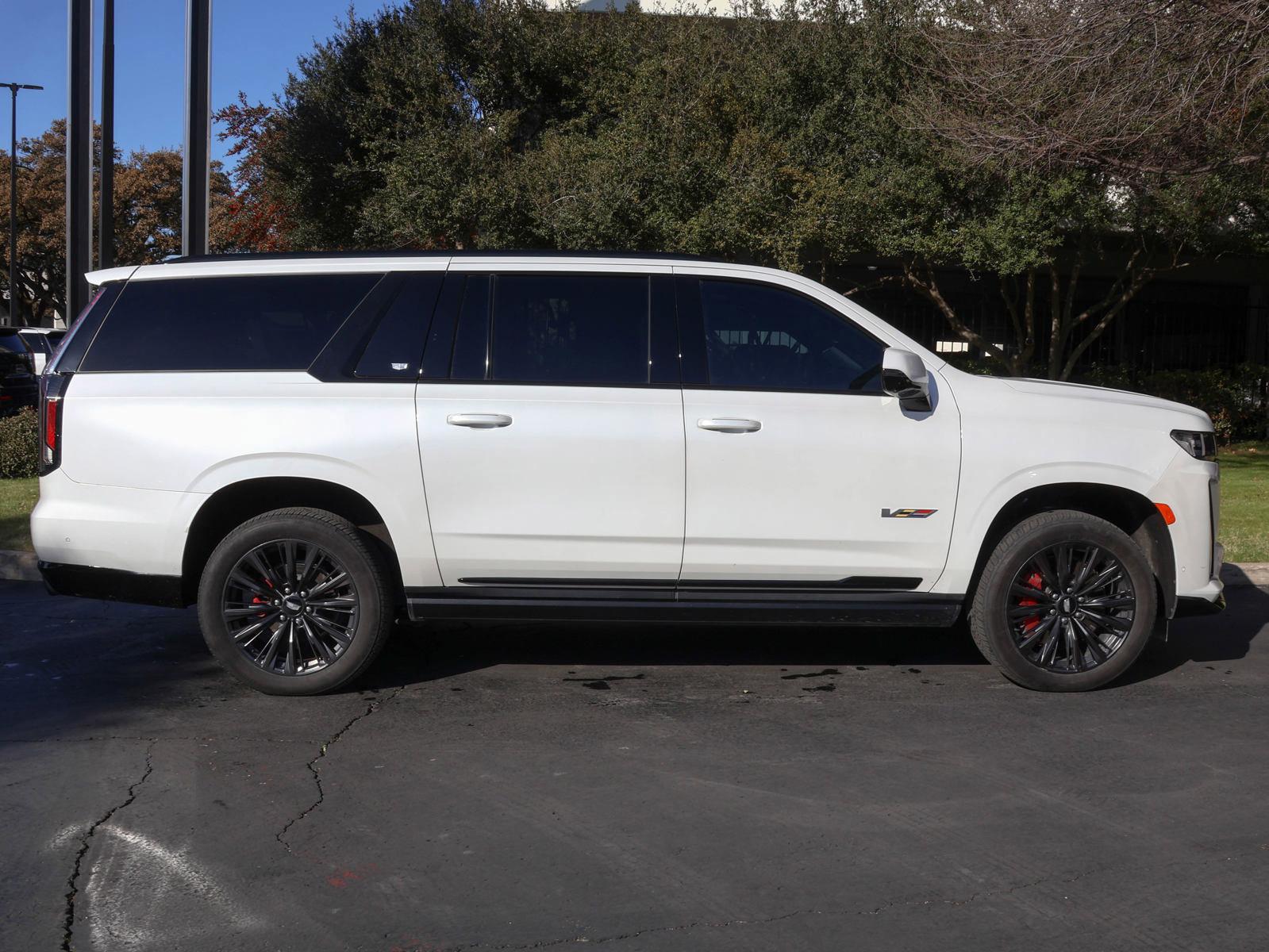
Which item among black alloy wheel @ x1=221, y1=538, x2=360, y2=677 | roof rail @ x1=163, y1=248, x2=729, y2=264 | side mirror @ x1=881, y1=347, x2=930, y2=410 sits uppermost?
roof rail @ x1=163, y1=248, x2=729, y2=264

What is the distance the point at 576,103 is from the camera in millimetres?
18266

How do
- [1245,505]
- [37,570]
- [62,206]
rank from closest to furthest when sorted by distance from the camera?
[37,570]
[1245,505]
[62,206]

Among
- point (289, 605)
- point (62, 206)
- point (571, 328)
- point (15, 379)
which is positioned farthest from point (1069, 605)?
point (62, 206)

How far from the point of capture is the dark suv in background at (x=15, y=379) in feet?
61.0

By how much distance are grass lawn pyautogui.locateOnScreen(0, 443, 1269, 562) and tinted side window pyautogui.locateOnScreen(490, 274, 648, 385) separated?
5.38 metres

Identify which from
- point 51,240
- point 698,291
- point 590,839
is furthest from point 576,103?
point 51,240

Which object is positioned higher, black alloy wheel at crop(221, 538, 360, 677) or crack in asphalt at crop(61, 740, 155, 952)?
black alloy wheel at crop(221, 538, 360, 677)

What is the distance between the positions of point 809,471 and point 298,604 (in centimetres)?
250

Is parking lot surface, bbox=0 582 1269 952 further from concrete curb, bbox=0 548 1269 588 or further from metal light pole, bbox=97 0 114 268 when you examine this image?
metal light pole, bbox=97 0 114 268

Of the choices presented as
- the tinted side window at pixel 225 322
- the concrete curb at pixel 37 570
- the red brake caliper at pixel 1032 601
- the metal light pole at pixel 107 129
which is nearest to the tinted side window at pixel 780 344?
the red brake caliper at pixel 1032 601

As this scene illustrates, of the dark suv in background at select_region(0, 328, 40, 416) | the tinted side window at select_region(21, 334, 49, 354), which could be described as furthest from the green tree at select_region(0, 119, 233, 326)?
the dark suv in background at select_region(0, 328, 40, 416)

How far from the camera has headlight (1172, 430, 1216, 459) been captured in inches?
235

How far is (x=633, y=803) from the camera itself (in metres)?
4.50

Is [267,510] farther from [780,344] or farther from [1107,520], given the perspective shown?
[1107,520]
